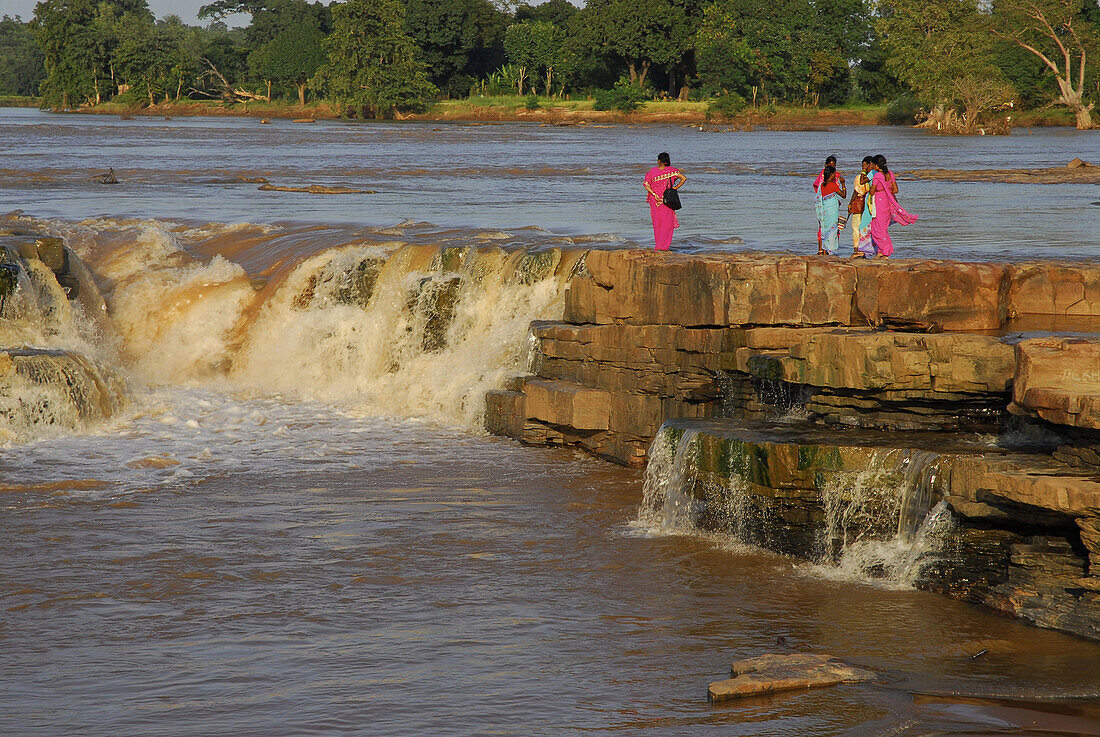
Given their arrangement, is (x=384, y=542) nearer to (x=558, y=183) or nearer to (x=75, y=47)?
(x=558, y=183)

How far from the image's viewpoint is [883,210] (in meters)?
13.4

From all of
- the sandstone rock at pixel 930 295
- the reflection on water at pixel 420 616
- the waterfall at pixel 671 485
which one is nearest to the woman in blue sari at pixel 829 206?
the sandstone rock at pixel 930 295

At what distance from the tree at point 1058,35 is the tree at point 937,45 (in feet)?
5.24

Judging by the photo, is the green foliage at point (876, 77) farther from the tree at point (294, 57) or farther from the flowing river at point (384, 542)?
the flowing river at point (384, 542)

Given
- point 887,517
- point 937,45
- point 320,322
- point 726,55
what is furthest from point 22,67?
point 887,517

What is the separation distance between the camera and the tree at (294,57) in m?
97.9

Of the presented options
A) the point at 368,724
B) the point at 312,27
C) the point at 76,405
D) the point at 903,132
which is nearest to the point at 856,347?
the point at 368,724

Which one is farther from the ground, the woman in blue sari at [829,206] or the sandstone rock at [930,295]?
the woman in blue sari at [829,206]

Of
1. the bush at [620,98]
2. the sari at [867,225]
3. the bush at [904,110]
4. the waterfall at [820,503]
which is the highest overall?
the bush at [620,98]

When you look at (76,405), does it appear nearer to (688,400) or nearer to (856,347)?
(688,400)

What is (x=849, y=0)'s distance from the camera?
82.2m

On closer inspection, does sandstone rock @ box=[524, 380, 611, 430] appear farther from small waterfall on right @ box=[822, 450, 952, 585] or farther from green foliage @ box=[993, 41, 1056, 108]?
green foliage @ box=[993, 41, 1056, 108]

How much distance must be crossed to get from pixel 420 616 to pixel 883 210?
792 cm

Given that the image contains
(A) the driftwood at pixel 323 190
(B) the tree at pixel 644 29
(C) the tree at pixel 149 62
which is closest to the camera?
(A) the driftwood at pixel 323 190
